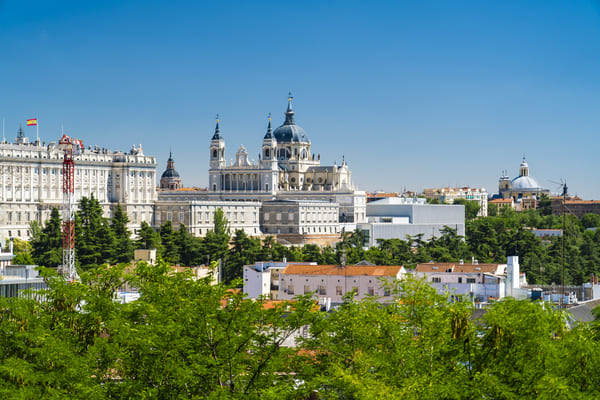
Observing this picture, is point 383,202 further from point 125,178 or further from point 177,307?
point 177,307

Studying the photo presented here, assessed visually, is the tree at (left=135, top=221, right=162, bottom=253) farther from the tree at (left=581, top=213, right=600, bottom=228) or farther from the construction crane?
the tree at (left=581, top=213, right=600, bottom=228)

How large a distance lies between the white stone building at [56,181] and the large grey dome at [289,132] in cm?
2838

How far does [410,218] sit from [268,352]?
126209mm

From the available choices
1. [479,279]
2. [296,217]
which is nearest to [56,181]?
[296,217]

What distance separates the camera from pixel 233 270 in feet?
275

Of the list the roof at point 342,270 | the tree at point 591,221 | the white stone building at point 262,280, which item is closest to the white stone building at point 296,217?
the tree at point 591,221

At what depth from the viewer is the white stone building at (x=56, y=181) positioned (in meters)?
124

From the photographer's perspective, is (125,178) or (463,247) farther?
(125,178)

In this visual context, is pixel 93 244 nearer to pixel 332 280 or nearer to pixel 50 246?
pixel 50 246

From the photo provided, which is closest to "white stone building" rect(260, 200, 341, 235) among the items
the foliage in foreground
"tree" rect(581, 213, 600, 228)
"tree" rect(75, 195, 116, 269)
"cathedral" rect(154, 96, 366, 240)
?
"cathedral" rect(154, 96, 366, 240)

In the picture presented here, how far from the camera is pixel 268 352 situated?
80.1 ft

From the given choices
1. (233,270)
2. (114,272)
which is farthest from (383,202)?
(114,272)

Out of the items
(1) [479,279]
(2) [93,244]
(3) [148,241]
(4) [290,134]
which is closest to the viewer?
(1) [479,279]

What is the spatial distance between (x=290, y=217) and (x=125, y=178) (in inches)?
911
